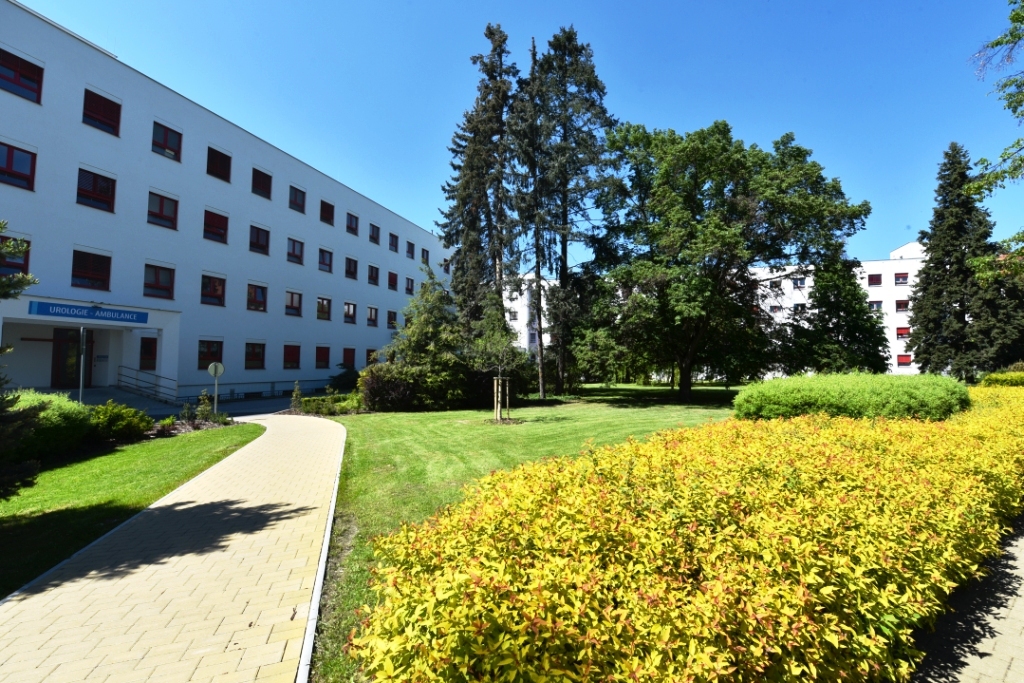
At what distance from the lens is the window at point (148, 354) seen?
2366 centimetres

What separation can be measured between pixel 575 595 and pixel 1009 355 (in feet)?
139

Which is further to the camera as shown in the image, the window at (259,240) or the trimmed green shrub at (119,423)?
the window at (259,240)

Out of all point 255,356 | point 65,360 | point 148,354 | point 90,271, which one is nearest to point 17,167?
point 90,271

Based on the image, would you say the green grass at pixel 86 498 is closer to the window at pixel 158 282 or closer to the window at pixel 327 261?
the window at pixel 158 282

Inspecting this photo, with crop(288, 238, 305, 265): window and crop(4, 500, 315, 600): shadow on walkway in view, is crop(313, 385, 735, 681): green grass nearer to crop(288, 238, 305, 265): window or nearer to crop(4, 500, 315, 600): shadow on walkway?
crop(4, 500, 315, 600): shadow on walkway

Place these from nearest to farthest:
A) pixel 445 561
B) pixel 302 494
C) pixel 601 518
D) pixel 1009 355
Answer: pixel 445 561
pixel 601 518
pixel 302 494
pixel 1009 355

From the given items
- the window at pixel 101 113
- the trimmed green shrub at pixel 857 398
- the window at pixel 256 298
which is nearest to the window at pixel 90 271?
the window at pixel 101 113

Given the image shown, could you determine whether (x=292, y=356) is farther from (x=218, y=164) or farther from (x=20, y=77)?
(x=20, y=77)

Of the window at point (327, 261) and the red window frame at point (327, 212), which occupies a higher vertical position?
the red window frame at point (327, 212)

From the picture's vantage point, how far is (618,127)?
27.9 m

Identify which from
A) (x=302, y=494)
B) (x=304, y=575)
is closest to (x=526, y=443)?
(x=302, y=494)

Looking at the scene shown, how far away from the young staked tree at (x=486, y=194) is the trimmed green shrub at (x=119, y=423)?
50.4 feet

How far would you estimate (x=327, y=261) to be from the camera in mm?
34938

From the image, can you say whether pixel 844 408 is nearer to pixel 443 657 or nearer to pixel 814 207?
pixel 443 657
